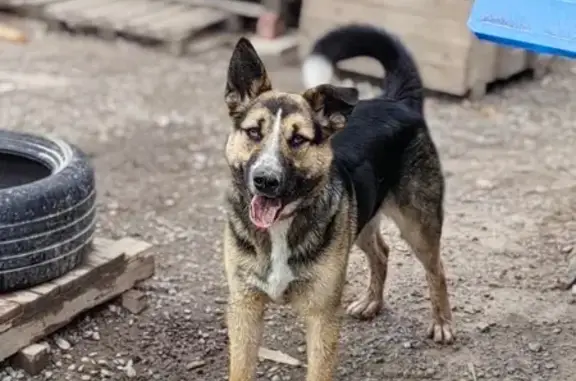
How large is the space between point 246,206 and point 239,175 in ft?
0.70

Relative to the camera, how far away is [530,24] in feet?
12.2

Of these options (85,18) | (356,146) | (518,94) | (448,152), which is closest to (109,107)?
(85,18)

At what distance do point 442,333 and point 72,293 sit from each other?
1666 mm

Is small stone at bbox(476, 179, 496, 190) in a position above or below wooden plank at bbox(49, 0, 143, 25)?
below

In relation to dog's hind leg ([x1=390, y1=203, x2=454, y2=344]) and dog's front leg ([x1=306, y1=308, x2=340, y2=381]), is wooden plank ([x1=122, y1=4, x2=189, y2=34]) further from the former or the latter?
dog's front leg ([x1=306, y1=308, x2=340, y2=381])

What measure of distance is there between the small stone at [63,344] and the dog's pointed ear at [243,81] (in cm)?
148

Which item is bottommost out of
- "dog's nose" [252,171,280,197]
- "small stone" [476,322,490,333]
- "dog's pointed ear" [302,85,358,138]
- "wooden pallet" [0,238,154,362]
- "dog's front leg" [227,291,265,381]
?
"small stone" [476,322,490,333]

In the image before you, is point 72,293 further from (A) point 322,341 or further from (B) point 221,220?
(B) point 221,220

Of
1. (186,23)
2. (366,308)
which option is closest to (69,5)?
(186,23)

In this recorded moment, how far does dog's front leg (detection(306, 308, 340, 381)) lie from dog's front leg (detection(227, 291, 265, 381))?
0.20 metres

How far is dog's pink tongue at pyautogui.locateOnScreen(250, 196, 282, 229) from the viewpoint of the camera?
362cm

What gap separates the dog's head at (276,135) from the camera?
3.50m

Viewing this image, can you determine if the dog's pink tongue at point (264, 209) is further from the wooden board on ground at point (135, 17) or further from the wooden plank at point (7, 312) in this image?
the wooden board on ground at point (135, 17)

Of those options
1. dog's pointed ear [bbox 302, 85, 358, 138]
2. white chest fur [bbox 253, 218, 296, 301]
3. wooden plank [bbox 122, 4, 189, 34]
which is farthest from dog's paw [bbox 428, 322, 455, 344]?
wooden plank [bbox 122, 4, 189, 34]
